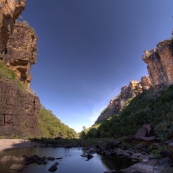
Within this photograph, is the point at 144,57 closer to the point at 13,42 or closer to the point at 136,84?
the point at 136,84

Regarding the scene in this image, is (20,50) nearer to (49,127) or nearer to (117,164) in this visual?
(49,127)

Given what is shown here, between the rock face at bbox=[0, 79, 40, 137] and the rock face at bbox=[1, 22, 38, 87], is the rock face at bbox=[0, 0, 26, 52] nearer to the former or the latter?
the rock face at bbox=[0, 79, 40, 137]

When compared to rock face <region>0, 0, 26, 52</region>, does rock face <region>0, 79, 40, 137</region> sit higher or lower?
lower

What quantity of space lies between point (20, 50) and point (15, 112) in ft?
47.8

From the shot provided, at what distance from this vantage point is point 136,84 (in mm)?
88750

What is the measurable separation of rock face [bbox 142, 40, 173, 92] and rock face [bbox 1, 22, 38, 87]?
141ft

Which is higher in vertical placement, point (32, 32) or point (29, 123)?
point (32, 32)

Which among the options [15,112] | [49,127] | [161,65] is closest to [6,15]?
[15,112]

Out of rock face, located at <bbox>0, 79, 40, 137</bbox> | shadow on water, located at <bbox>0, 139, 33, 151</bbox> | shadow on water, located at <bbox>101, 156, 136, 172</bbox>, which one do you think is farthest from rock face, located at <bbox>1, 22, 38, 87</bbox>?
shadow on water, located at <bbox>101, 156, 136, 172</bbox>

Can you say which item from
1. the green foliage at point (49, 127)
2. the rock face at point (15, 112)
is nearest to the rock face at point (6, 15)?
the rock face at point (15, 112)

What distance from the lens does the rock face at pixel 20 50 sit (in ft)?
94.3

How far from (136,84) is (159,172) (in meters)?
88.5

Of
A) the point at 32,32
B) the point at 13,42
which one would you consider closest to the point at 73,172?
the point at 13,42

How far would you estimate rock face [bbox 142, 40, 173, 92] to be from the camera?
46787 mm
